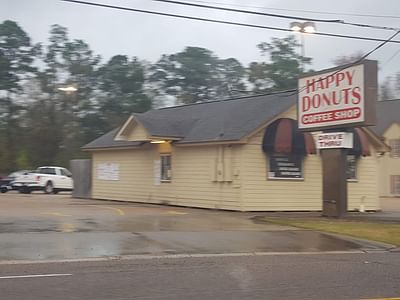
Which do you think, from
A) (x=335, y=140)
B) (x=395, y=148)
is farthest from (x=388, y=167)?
(x=335, y=140)

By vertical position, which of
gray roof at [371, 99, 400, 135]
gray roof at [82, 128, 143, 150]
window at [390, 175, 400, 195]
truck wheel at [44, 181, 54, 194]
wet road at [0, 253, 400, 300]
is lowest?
wet road at [0, 253, 400, 300]

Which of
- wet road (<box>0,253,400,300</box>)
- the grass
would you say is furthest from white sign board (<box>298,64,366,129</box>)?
wet road (<box>0,253,400,300</box>)

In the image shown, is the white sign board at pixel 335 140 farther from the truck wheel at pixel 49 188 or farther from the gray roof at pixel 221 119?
the truck wheel at pixel 49 188

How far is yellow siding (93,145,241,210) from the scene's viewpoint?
1046 inches

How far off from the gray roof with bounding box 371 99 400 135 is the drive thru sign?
97.3 ft

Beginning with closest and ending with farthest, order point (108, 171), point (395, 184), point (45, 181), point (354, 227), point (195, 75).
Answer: point (354, 227), point (108, 171), point (45, 181), point (395, 184), point (195, 75)

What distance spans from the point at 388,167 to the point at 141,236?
3868cm

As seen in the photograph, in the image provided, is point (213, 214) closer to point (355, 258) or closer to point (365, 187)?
point (365, 187)

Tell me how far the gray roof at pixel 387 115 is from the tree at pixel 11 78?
102ft

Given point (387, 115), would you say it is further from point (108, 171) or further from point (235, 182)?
point (235, 182)

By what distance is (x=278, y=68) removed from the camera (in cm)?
6900

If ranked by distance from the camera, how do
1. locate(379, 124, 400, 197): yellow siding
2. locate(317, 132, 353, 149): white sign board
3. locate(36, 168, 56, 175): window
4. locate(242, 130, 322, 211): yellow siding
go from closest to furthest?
locate(317, 132, 353, 149): white sign board
locate(242, 130, 322, 211): yellow siding
locate(36, 168, 56, 175): window
locate(379, 124, 400, 197): yellow siding

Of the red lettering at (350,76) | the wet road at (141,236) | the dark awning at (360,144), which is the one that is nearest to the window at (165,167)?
the wet road at (141,236)

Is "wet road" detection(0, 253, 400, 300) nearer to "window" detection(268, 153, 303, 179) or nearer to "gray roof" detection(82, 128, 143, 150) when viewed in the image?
"window" detection(268, 153, 303, 179)
